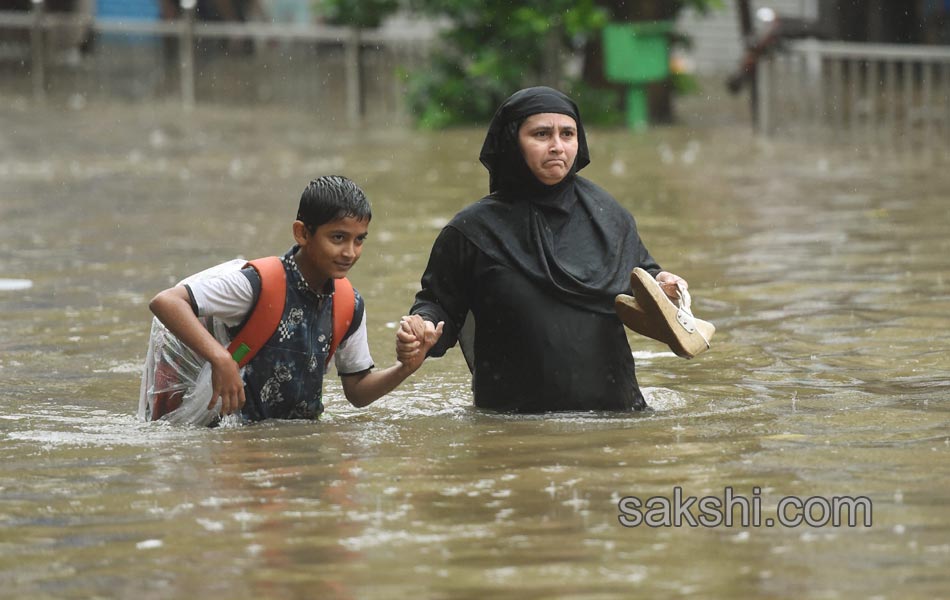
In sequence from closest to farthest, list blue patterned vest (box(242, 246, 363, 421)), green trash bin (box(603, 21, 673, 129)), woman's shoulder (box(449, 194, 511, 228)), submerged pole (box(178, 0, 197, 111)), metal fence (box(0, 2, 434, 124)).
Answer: blue patterned vest (box(242, 246, 363, 421)) → woman's shoulder (box(449, 194, 511, 228)) → green trash bin (box(603, 21, 673, 129)) → metal fence (box(0, 2, 434, 124)) → submerged pole (box(178, 0, 197, 111))

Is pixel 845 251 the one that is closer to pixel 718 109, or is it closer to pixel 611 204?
pixel 611 204

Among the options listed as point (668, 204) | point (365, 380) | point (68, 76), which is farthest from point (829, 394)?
point (68, 76)

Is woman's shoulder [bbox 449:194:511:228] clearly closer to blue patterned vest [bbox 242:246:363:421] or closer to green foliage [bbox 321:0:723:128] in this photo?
blue patterned vest [bbox 242:246:363:421]

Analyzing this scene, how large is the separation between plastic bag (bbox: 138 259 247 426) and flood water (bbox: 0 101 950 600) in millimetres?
85

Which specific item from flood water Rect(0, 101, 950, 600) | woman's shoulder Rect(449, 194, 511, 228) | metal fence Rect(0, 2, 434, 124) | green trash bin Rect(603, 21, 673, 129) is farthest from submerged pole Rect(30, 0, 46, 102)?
woman's shoulder Rect(449, 194, 511, 228)

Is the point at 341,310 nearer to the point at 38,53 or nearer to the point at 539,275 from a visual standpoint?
the point at 539,275

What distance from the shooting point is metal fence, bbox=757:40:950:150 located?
712 inches

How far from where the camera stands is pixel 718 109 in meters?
23.2

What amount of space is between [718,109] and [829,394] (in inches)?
667

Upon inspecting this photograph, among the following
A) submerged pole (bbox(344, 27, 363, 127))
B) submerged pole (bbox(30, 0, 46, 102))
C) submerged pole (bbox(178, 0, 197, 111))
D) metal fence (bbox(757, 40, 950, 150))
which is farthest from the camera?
submerged pole (bbox(30, 0, 46, 102))

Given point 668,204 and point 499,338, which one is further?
point 668,204

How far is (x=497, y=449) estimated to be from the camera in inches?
223

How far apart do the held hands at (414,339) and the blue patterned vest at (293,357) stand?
35cm

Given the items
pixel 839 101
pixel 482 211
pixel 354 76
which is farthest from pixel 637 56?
pixel 482 211
